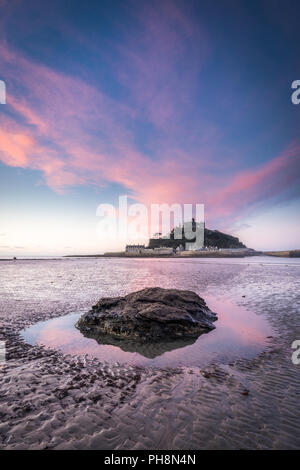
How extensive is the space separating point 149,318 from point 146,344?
1.21m

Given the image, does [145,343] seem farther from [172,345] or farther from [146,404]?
[146,404]

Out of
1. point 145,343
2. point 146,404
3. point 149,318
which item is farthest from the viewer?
point 149,318

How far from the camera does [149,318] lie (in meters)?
9.81

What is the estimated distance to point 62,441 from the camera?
404 cm

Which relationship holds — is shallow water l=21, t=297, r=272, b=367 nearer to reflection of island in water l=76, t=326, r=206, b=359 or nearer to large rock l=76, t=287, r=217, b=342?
reflection of island in water l=76, t=326, r=206, b=359

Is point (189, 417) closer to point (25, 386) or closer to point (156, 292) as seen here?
point (25, 386)

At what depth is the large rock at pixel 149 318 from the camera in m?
9.61

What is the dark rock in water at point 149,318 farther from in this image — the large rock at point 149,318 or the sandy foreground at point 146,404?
the sandy foreground at point 146,404

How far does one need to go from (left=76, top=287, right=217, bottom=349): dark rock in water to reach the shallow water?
0.45 m

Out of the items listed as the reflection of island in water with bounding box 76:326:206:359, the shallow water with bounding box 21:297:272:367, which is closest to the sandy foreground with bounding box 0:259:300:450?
the shallow water with bounding box 21:297:272:367

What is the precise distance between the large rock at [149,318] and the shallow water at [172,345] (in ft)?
1.54

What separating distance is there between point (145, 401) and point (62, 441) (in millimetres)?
1894

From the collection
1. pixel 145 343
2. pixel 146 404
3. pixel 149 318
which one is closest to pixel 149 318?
pixel 149 318

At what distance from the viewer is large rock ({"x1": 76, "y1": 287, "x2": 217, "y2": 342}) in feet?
31.5
